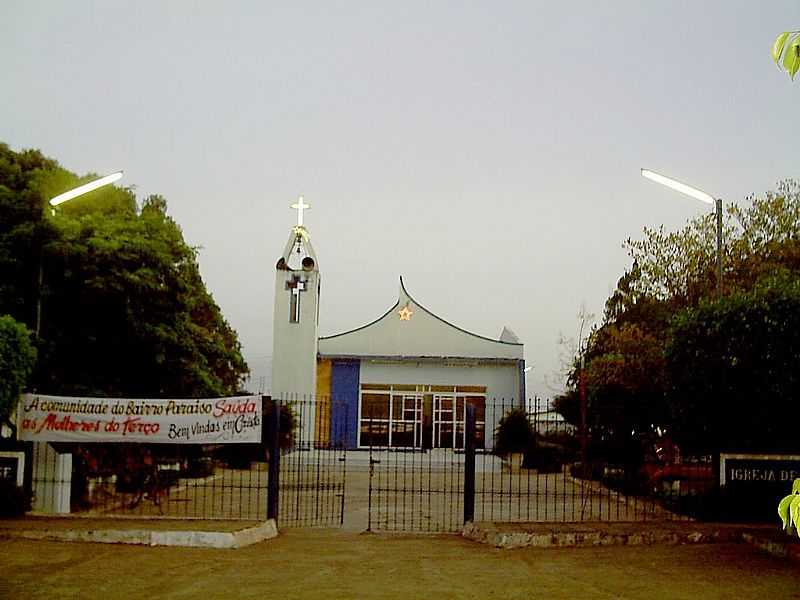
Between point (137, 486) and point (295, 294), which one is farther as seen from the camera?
point (295, 294)

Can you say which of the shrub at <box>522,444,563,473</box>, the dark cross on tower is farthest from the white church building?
the shrub at <box>522,444,563,473</box>

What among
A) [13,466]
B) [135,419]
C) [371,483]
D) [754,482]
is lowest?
[371,483]

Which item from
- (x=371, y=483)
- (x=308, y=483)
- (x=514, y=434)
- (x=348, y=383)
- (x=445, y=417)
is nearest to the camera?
(x=371, y=483)

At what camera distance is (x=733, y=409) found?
14203mm

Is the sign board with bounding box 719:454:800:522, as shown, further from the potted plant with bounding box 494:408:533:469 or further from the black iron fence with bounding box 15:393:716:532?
the potted plant with bounding box 494:408:533:469

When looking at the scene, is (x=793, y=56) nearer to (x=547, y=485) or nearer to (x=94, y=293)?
(x=94, y=293)

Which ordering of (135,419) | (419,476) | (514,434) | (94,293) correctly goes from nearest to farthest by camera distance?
(135,419)
(94,293)
(419,476)
(514,434)

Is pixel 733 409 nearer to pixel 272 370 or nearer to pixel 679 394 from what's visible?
pixel 679 394

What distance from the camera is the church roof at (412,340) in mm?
38188

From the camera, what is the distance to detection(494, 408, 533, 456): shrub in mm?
30641

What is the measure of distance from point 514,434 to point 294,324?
8777mm

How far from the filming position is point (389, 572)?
10641mm

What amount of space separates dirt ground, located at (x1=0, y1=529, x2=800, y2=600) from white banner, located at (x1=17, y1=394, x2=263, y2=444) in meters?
1.91

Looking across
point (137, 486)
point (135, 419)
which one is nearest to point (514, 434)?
point (137, 486)
